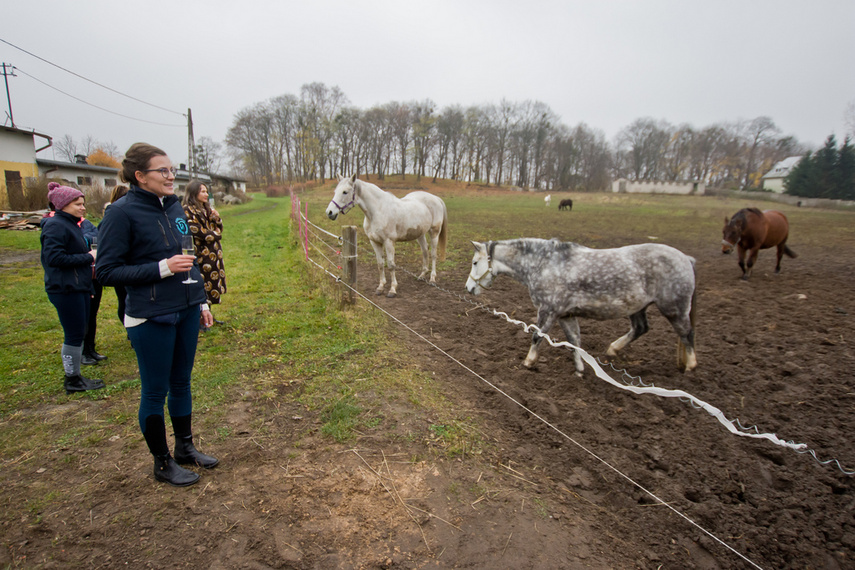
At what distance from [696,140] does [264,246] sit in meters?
63.5

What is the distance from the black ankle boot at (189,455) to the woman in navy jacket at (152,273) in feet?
0.64

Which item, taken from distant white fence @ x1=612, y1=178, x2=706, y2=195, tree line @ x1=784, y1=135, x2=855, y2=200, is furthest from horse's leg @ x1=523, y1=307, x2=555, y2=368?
distant white fence @ x1=612, y1=178, x2=706, y2=195

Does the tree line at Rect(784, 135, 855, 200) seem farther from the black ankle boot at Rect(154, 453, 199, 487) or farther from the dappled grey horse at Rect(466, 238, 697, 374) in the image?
the black ankle boot at Rect(154, 453, 199, 487)

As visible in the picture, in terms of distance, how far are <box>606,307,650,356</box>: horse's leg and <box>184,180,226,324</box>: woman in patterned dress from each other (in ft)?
16.0

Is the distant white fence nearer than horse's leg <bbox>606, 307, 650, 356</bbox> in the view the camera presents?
No

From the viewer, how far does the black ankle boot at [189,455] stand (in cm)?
267

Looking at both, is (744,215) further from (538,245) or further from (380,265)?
(380,265)

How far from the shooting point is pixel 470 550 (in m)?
2.19

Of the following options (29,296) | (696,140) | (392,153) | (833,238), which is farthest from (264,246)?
(696,140)

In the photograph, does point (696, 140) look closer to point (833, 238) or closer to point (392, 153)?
point (392, 153)

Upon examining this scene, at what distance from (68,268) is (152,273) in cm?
218

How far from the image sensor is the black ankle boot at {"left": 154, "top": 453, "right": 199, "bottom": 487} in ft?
8.28

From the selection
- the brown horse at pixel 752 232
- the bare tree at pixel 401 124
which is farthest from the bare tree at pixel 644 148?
the brown horse at pixel 752 232

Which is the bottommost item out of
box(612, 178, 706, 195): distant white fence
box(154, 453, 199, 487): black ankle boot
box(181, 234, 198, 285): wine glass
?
box(154, 453, 199, 487): black ankle boot
